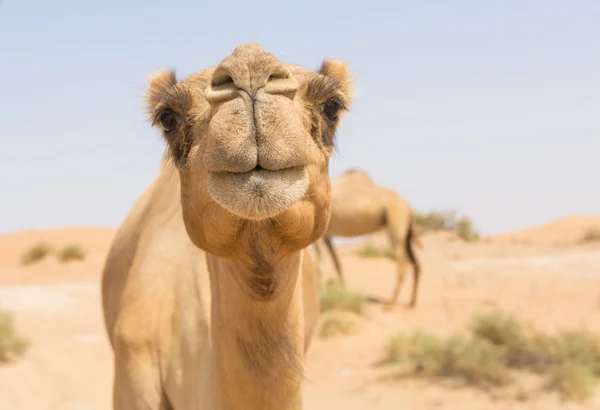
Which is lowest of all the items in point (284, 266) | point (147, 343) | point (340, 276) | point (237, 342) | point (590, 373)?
point (340, 276)

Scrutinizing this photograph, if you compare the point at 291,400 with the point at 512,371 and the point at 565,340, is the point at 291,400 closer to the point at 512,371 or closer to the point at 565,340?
the point at 512,371

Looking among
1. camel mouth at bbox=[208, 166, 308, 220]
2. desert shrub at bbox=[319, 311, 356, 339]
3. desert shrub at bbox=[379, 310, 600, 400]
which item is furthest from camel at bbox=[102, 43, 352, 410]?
desert shrub at bbox=[319, 311, 356, 339]

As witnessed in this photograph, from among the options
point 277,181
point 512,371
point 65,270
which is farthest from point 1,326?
point 65,270

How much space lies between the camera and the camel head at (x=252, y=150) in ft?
6.41

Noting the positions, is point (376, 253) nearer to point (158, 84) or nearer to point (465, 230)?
point (465, 230)

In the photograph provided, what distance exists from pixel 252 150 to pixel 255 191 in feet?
0.39

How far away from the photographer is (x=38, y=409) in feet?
23.0

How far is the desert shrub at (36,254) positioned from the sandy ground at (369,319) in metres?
0.40

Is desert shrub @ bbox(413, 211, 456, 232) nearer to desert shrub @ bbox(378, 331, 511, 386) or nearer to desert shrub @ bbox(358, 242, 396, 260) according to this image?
desert shrub @ bbox(358, 242, 396, 260)

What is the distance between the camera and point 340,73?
295cm

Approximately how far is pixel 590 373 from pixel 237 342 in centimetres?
574

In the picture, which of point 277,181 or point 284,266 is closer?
point 277,181

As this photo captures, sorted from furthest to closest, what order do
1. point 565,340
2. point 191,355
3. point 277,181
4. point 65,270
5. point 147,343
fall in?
point 65,270, point 565,340, point 147,343, point 191,355, point 277,181

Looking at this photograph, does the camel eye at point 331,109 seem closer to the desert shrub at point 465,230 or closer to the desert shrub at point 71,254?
the desert shrub at point 71,254
